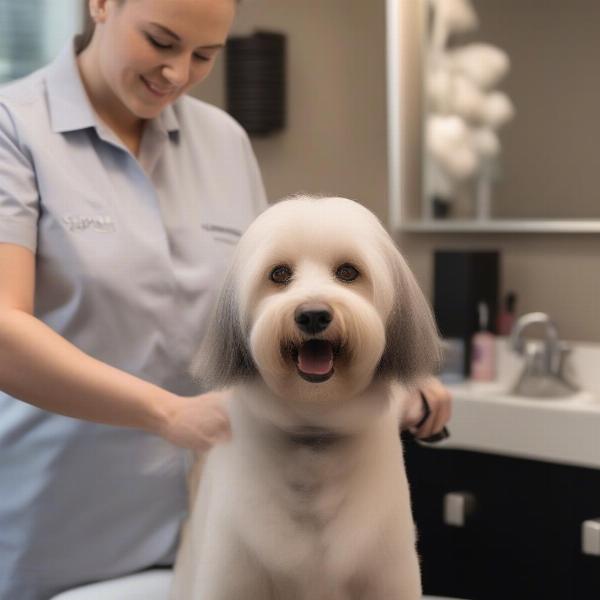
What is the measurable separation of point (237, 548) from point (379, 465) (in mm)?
177

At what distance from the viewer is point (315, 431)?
1.10m

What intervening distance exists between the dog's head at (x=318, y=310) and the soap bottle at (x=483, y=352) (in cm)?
207

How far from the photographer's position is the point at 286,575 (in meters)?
1.08

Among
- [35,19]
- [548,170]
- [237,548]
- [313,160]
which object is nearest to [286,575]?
[237,548]

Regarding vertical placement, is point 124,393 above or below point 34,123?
below

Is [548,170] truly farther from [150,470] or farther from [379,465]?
[379,465]

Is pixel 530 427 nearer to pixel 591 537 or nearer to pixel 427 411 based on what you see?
pixel 591 537

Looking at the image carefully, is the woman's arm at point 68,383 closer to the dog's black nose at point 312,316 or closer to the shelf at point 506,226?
the dog's black nose at point 312,316

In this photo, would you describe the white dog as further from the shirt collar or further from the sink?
the sink

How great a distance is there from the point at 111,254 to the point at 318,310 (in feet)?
2.06

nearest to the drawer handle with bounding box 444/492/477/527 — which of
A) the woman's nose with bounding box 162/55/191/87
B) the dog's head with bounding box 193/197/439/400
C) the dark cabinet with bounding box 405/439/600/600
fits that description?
the dark cabinet with bounding box 405/439/600/600

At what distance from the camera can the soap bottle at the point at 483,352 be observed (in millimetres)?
3164

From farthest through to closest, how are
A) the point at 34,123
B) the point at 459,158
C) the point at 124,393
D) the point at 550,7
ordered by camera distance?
the point at 459,158, the point at 550,7, the point at 34,123, the point at 124,393

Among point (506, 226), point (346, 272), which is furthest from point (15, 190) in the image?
point (506, 226)
